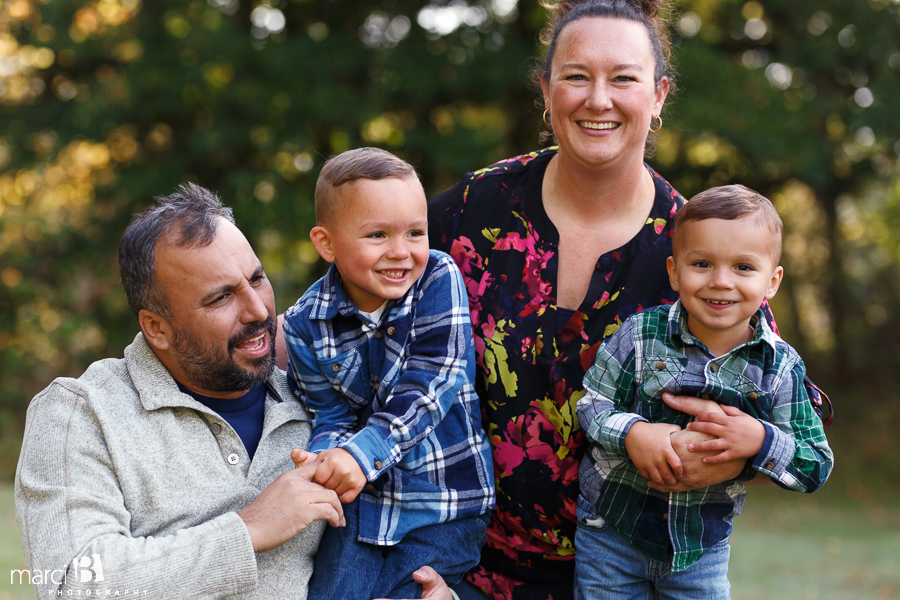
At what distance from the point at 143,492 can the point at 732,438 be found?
4.92ft

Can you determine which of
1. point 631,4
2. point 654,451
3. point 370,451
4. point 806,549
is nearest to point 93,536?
point 370,451

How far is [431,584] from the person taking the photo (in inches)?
91.4

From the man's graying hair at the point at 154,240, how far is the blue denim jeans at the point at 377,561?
767mm

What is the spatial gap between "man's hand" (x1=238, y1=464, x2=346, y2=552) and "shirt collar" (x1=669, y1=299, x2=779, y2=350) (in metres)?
1.02

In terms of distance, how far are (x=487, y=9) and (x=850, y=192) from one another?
5.69 meters

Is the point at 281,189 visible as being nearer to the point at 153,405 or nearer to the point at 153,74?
the point at 153,74

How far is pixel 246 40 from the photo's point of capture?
9.59 metres

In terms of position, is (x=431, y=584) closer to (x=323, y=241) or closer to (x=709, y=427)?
(x=709, y=427)

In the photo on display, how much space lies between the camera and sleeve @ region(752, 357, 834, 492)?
216cm

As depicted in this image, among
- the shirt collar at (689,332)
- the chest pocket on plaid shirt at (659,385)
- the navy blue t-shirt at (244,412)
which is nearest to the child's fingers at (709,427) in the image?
the chest pocket on plaid shirt at (659,385)

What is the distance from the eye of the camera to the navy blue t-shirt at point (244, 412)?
2.41m

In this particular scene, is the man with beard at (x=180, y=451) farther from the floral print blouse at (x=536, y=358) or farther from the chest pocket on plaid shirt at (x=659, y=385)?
the chest pocket on plaid shirt at (x=659, y=385)

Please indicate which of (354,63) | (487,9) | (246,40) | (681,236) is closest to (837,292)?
(487,9)

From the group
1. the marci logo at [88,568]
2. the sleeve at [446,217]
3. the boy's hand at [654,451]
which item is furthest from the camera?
the sleeve at [446,217]
